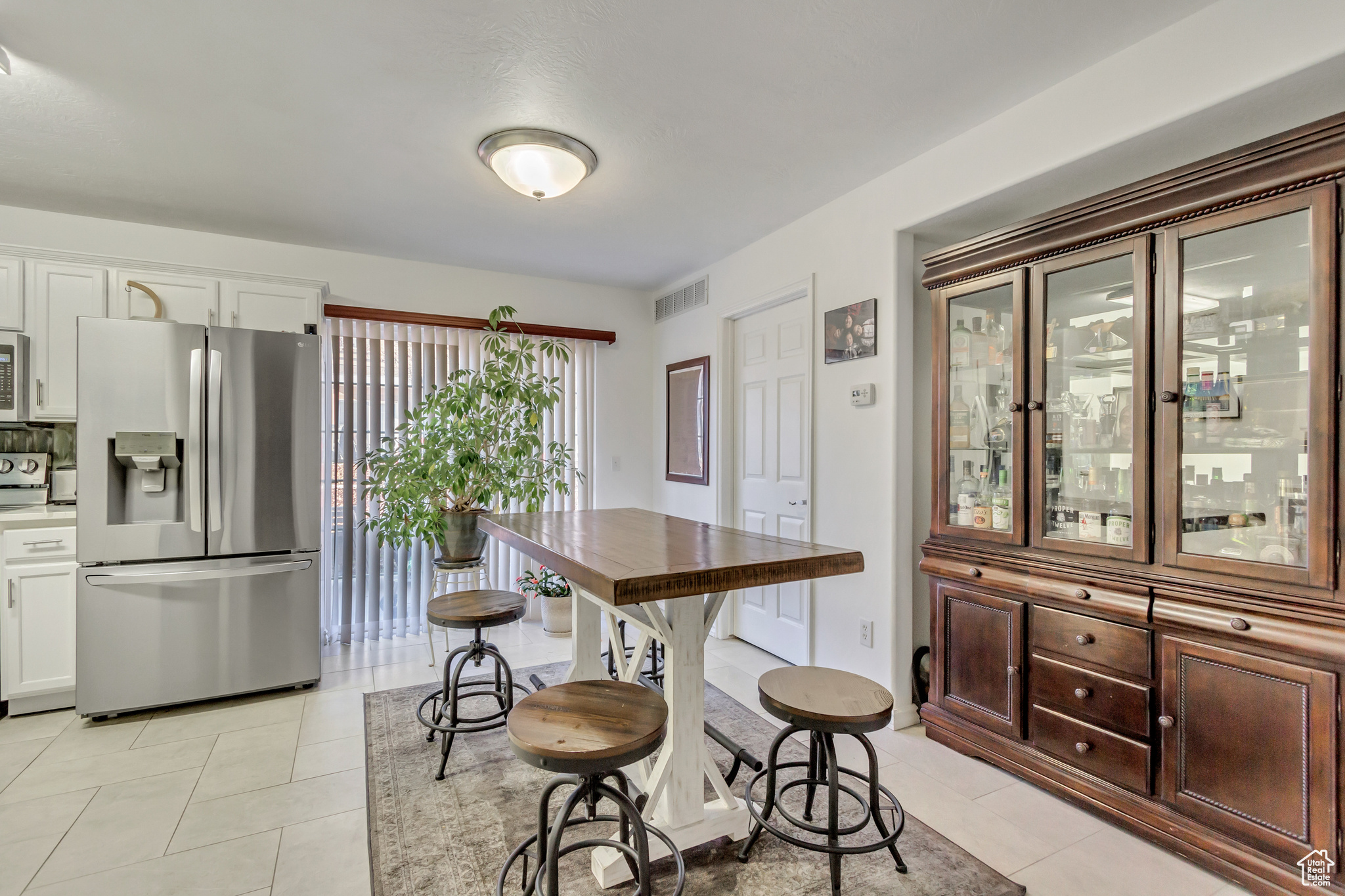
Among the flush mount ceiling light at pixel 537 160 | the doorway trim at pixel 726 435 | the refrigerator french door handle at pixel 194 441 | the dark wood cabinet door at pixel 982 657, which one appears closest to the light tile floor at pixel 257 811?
the dark wood cabinet door at pixel 982 657

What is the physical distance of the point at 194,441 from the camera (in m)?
2.98

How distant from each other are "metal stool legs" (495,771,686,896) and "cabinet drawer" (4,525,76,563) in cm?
287

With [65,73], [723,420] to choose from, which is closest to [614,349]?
[723,420]

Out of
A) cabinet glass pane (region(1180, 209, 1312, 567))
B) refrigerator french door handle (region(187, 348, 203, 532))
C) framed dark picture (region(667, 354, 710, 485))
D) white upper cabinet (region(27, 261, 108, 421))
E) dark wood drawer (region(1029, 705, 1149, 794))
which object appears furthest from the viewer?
framed dark picture (region(667, 354, 710, 485))

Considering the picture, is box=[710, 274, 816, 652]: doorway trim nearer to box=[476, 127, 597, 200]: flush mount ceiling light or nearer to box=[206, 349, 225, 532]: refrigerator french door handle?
box=[476, 127, 597, 200]: flush mount ceiling light

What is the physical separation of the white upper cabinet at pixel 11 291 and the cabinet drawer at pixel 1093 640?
492 cm

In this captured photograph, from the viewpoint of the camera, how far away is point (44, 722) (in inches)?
113

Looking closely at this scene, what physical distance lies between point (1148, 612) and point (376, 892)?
2.49m

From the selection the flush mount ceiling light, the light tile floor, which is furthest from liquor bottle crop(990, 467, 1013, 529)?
the flush mount ceiling light

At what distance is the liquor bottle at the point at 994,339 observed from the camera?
249cm

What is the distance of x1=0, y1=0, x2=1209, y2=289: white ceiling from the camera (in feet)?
6.03

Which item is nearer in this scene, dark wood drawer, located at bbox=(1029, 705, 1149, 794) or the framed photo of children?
dark wood drawer, located at bbox=(1029, 705, 1149, 794)

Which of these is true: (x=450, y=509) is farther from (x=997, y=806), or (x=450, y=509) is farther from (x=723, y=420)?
(x=997, y=806)

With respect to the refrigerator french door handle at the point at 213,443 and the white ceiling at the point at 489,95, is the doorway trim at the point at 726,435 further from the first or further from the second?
the refrigerator french door handle at the point at 213,443
